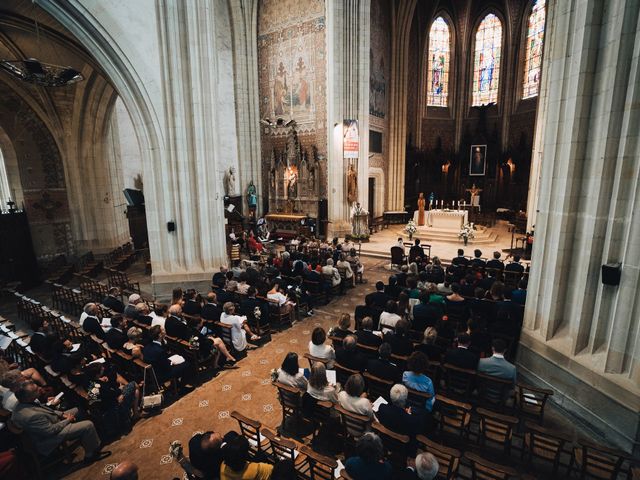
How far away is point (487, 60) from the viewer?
961 inches

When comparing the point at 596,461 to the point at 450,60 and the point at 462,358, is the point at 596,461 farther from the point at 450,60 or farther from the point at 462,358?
the point at 450,60

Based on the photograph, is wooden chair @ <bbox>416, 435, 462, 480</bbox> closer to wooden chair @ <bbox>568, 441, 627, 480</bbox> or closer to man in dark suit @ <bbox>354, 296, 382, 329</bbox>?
wooden chair @ <bbox>568, 441, 627, 480</bbox>

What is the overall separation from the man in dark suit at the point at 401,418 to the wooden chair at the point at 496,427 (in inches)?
29.4

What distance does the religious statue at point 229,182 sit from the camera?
19422mm

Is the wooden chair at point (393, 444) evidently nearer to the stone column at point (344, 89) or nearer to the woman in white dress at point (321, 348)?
the woman in white dress at point (321, 348)

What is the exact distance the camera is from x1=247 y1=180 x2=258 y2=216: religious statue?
20.1 meters

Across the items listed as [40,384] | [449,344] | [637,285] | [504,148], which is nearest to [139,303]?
[40,384]

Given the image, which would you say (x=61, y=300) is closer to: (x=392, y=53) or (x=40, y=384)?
(x=40, y=384)

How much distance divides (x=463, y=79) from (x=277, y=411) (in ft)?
89.1

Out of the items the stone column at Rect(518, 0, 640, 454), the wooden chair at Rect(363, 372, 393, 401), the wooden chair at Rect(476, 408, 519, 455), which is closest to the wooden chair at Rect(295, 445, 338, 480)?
the wooden chair at Rect(363, 372, 393, 401)

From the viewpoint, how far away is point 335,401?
428 cm

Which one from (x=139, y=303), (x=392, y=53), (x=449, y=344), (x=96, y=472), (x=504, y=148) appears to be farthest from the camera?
(x=504, y=148)

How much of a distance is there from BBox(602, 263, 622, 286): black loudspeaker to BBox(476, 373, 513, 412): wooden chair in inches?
75.8

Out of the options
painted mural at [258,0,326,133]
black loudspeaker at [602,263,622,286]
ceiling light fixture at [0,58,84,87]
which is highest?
painted mural at [258,0,326,133]
